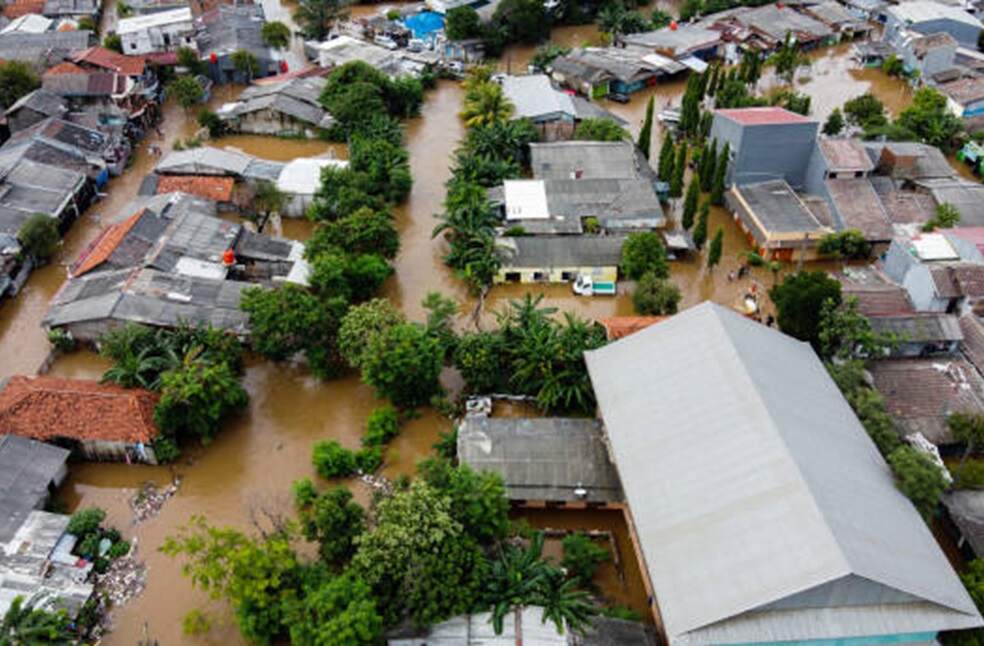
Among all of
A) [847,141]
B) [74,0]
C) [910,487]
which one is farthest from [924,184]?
[74,0]

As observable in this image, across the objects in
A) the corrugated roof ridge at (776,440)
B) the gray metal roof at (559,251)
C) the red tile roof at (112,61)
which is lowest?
the gray metal roof at (559,251)

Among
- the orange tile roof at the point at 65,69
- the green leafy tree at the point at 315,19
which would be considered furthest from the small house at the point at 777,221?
the orange tile roof at the point at 65,69

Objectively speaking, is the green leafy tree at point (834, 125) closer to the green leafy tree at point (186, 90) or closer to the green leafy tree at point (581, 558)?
the green leafy tree at point (581, 558)

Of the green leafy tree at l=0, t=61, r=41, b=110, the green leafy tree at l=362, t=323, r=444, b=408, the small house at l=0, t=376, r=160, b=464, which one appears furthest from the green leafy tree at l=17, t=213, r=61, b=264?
the green leafy tree at l=362, t=323, r=444, b=408

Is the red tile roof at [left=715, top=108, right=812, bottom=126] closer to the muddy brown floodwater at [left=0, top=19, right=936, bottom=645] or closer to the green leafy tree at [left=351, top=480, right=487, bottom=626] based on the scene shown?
the muddy brown floodwater at [left=0, top=19, right=936, bottom=645]

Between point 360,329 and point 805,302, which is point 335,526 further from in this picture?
point 805,302
